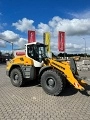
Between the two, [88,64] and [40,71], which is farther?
[88,64]

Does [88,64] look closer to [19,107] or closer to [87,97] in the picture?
[87,97]

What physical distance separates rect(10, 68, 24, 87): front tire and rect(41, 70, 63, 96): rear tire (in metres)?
2.01

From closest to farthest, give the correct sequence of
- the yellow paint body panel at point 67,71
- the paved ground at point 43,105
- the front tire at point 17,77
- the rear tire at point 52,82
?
the paved ground at point 43,105
the yellow paint body panel at point 67,71
the rear tire at point 52,82
the front tire at point 17,77

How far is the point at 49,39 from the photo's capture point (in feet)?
105

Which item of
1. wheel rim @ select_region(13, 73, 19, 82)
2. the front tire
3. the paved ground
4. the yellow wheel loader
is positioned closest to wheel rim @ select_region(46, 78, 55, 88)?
the yellow wheel loader

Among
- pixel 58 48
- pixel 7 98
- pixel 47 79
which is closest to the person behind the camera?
pixel 7 98

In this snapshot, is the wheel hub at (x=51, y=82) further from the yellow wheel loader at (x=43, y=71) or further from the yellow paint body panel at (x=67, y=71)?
the yellow paint body panel at (x=67, y=71)

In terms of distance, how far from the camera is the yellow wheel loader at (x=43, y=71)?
992 cm

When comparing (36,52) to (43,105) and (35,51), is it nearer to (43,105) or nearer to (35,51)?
(35,51)

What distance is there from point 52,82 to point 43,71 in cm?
85

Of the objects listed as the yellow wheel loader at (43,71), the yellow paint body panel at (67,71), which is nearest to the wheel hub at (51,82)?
the yellow wheel loader at (43,71)

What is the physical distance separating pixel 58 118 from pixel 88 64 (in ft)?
56.2

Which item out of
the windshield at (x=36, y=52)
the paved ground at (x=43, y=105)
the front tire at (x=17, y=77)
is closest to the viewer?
the paved ground at (x=43, y=105)

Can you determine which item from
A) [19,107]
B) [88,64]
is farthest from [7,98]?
[88,64]
